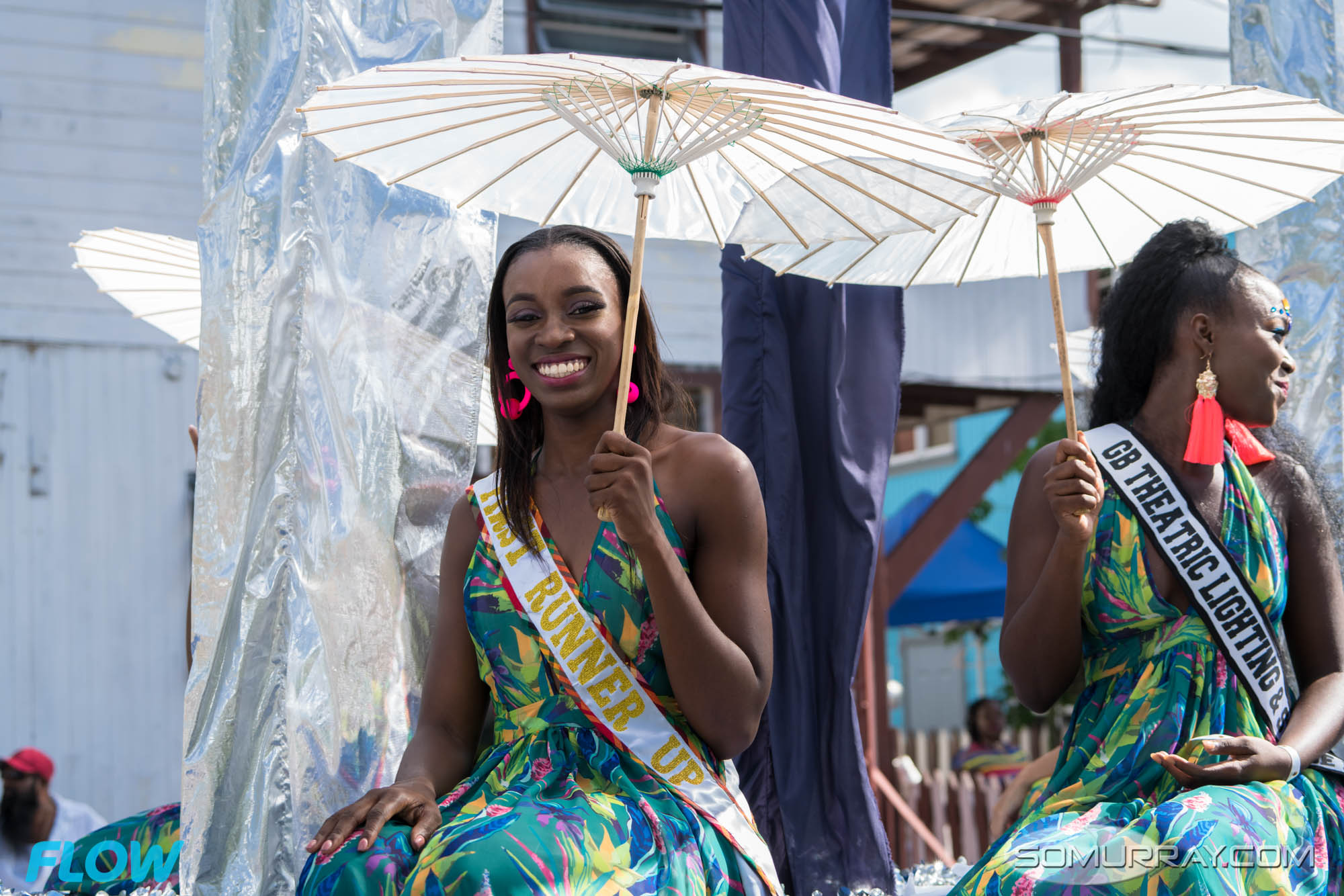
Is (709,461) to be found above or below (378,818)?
above

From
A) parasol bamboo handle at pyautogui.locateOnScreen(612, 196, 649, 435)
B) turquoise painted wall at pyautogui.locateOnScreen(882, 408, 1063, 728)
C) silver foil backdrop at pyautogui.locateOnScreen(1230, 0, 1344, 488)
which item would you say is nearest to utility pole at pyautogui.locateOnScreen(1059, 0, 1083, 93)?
silver foil backdrop at pyautogui.locateOnScreen(1230, 0, 1344, 488)

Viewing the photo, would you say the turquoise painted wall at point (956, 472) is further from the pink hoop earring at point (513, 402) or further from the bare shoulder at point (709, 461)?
the bare shoulder at point (709, 461)

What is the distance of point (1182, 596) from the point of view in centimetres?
261

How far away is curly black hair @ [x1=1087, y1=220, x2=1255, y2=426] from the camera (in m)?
2.80

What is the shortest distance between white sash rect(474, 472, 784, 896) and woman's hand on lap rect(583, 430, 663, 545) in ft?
0.93

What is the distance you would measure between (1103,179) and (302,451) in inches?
78.8

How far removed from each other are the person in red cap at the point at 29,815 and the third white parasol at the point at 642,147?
4110mm

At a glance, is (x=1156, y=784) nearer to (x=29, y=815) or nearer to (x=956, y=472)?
(x=29, y=815)

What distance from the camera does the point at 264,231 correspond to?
9.65ft

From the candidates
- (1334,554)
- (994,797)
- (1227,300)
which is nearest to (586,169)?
(1227,300)

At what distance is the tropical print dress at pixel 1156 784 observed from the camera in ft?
7.01

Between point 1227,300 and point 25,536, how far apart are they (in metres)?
6.69

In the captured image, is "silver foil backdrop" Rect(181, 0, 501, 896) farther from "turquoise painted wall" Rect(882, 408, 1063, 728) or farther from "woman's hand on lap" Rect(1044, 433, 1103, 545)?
"turquoise painted wall" Rect(882, 408, 1063, 728)

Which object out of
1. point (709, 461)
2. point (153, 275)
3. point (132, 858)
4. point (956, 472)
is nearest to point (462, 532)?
point (709, 461)
